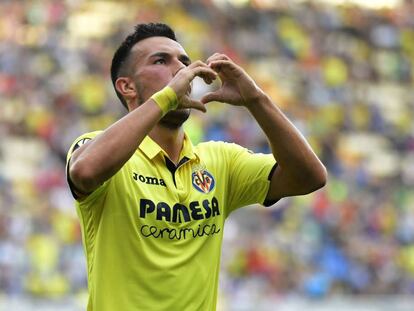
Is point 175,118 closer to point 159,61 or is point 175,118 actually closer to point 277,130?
point 159,61

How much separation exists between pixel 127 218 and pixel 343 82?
51.5 ft

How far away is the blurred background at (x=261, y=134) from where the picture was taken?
1255cm

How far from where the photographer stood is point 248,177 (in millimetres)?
4359

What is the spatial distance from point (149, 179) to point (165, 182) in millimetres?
67

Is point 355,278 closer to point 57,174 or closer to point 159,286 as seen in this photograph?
point 57,174

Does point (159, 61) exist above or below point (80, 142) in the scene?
above

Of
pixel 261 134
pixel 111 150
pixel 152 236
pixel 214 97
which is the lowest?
pixel 152 236

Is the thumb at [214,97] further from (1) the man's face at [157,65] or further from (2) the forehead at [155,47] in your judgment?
(2) the forehead at [155,47]

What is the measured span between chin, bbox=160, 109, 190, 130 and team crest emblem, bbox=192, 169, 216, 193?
21 centimetres

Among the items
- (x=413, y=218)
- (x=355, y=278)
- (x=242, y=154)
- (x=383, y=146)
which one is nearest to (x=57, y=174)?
(x=355, y=278)

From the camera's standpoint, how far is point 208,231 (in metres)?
4.14

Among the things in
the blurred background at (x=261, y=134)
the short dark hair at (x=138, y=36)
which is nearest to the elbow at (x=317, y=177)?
the short dark hair at (x=138, y=36)

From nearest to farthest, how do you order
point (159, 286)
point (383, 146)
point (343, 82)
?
point (159, 286) < point (383, 146) < point (343, 82)

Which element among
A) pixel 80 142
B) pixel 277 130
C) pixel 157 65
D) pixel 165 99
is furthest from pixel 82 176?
pixel 277 130
